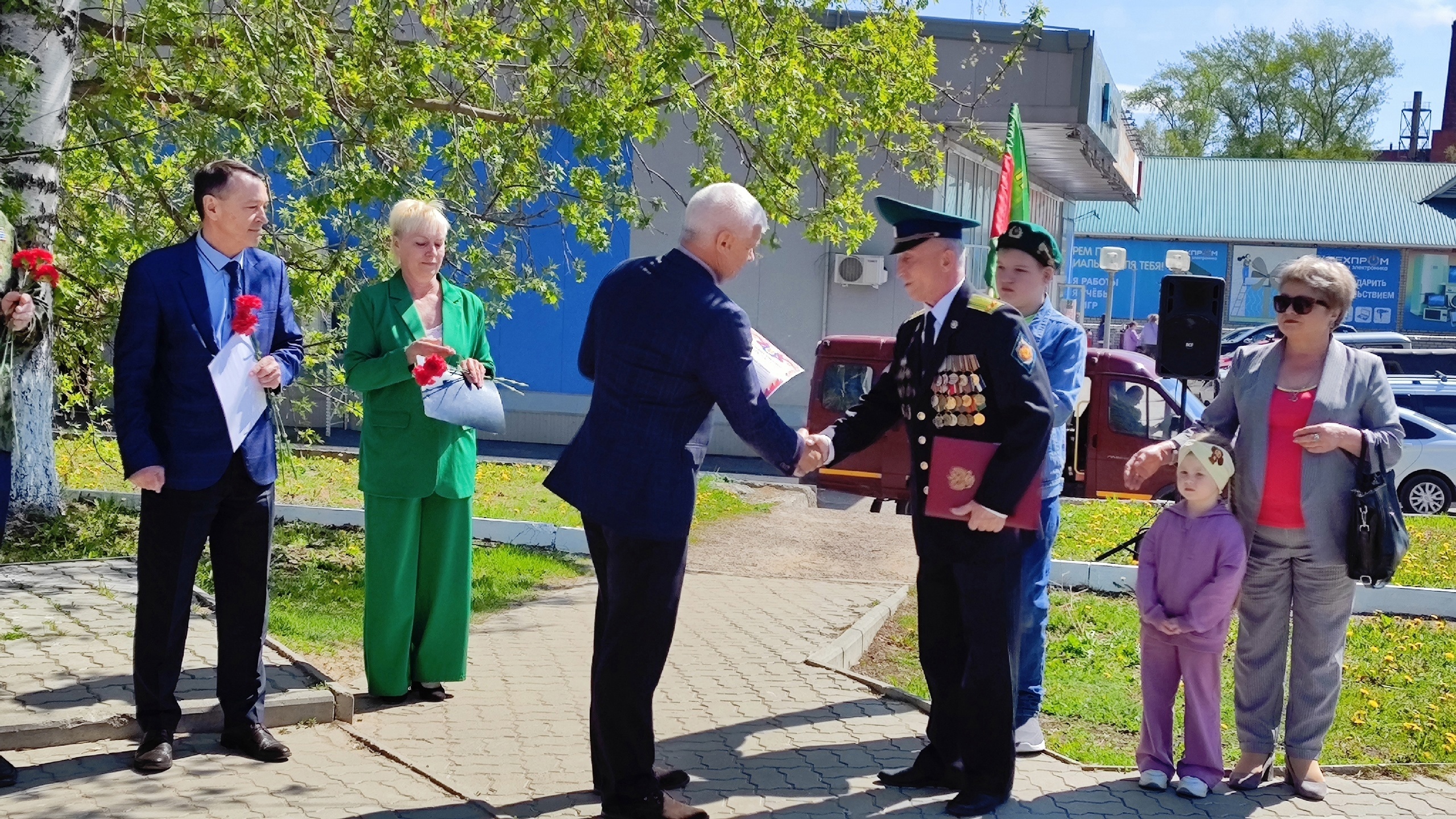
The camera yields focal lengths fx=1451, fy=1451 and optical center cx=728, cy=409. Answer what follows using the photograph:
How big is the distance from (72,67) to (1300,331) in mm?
6830

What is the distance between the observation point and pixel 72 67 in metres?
8.32

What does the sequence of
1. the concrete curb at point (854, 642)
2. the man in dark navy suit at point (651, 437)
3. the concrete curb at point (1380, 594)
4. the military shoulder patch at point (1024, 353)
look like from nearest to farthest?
the man in dark navy suit at point (651, 437)
the military shoulder patch at point (1024, 353)
the concrete curb at point (854, 642)
the concrete curb at point (1380, 594)

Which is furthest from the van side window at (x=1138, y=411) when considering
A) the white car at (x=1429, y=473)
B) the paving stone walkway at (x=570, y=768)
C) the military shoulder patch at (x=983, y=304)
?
the military shoulder patch at (x=983, y=304)

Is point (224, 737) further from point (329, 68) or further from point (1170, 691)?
point (329, 68)

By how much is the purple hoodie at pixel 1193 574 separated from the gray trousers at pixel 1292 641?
142mm

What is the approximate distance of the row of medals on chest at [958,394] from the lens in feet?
15.6

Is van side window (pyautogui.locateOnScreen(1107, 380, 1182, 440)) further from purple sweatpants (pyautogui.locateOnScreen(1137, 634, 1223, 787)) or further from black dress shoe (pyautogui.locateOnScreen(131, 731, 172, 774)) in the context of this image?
black dress shoe (pyautogui.locateOnScreen(131, 731, 172, 774))

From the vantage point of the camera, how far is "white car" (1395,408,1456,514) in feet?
54.2

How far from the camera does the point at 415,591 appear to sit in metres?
5.87

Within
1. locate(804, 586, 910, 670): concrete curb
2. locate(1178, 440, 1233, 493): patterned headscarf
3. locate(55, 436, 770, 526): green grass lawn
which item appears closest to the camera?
locate(1178, 440, 1233, 493): patterned headscarf

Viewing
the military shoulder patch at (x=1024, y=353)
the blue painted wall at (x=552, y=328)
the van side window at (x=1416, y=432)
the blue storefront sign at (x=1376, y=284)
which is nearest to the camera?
the military shoulder patch at (x=1024, y=353)

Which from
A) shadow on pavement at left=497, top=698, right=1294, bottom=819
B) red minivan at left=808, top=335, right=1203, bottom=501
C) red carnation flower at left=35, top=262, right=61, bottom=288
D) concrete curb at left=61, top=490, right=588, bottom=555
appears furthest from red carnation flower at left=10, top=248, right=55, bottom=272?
→ red minivan at left=808, top=335, right=1203, bottom=501

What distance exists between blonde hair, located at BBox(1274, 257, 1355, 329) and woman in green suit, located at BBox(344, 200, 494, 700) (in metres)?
3.03

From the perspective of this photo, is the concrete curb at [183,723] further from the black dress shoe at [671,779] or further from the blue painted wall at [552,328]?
the blue painted wall at [552,328]
